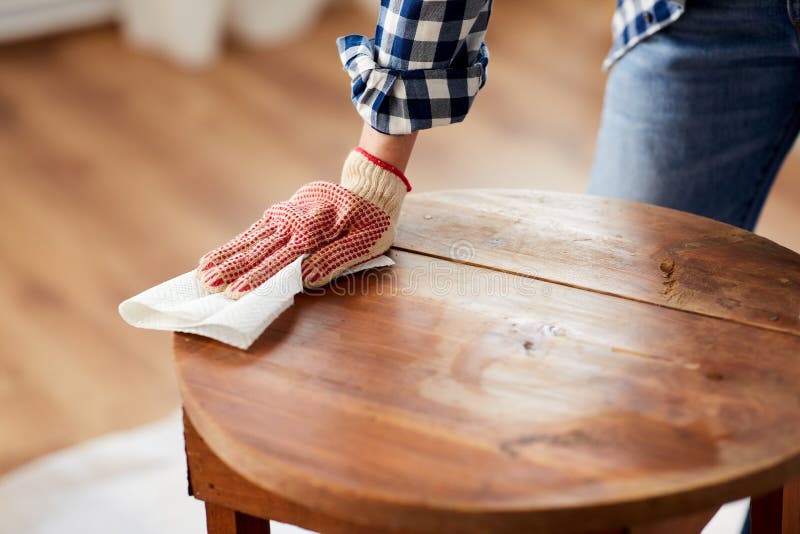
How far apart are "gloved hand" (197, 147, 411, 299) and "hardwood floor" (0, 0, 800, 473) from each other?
0.77 metres

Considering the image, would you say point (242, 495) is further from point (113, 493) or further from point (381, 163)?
point (113, 493)

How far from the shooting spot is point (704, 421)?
68cm

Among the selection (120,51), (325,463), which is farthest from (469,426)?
(120,51)

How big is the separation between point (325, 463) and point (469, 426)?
0.11m

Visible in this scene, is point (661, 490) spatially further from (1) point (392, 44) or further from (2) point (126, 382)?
(2) point (126, 382)

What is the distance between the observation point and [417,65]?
829 millimetres

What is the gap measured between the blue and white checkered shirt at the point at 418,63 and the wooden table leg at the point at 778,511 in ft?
1.43

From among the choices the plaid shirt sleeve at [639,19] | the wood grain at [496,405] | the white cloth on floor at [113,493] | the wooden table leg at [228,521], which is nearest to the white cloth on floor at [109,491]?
the white cloth on floor at [113,493]

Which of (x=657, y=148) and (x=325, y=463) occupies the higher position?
(x=657, y=148)

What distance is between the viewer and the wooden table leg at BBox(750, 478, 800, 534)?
31.4 inches

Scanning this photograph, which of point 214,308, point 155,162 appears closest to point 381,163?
point 214,308

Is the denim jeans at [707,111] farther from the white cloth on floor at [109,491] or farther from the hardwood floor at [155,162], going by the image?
the hardwood floor at [155,162]

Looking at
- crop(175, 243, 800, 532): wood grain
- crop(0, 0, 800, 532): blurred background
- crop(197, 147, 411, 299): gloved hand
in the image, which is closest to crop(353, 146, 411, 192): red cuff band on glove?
crop(197, 147, 411, 299): gloved hand

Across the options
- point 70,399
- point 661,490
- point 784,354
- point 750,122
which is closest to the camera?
point 661,490
